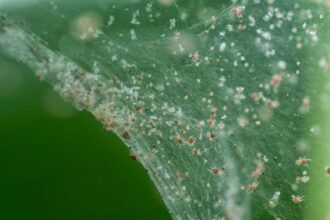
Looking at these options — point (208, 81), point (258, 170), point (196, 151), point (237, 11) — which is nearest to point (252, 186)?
point (258, 170)

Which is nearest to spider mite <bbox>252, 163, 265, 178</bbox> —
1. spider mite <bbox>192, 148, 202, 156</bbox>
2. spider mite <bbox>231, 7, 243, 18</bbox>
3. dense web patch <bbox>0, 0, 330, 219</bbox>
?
dense web patch <bbox>0, 0, 330, 219</bbox>

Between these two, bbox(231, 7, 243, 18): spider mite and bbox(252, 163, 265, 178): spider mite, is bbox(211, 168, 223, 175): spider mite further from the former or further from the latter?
bbox(231, 7, 243, 18): spider mite

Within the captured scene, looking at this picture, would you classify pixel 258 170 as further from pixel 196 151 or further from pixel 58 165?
pixel 58 165

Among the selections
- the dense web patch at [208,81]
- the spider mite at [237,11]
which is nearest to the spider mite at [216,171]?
the dense web patch at [208,81]

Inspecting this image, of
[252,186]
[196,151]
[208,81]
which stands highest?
[208,81]

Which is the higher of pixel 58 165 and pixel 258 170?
pixel 58 165

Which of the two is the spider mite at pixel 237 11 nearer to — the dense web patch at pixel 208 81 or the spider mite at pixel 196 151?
the dense web patch at pixel 208 81

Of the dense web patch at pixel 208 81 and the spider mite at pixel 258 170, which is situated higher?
the dense web patch at pixel 208 81
